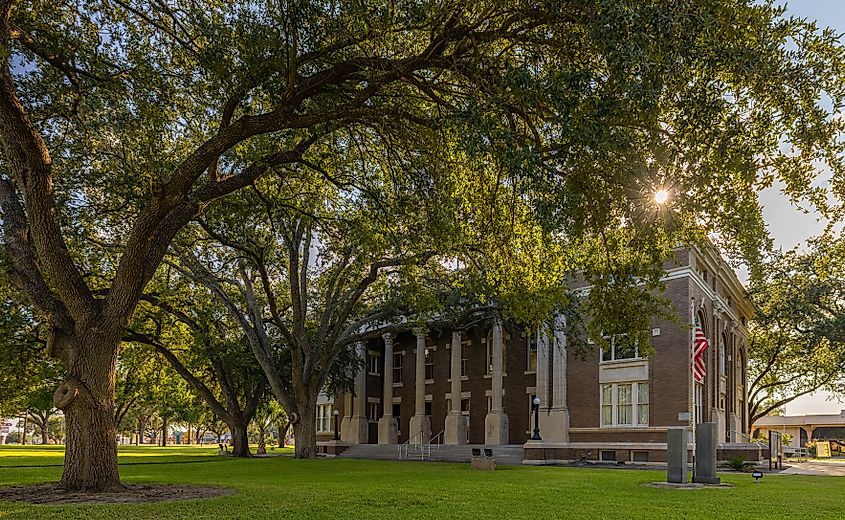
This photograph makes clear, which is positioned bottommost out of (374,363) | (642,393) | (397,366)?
(642,393)

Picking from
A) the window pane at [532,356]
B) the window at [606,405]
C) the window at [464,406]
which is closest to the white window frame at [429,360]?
the window at [464,406]

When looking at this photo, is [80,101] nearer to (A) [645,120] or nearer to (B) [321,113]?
(B) [321,113]

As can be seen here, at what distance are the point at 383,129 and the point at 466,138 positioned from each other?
11.5 ft

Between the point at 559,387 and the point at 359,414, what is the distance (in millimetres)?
15531

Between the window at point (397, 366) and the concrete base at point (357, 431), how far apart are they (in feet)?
10.2

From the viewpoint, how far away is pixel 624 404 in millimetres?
31938

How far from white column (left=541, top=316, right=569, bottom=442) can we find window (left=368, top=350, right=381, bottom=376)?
53.2 ft

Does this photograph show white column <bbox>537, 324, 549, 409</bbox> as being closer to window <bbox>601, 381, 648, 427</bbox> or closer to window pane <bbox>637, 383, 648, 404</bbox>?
window <bbox>601, 381, 648, 427</bbox>

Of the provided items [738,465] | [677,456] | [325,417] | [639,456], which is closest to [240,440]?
[325,417]

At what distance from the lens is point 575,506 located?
11773 millimetres

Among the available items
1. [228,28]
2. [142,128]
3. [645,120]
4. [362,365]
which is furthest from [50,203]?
[362,365]

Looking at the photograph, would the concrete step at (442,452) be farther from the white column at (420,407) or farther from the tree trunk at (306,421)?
the tree trunk at (306,421)

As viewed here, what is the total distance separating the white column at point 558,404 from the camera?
33062 mm

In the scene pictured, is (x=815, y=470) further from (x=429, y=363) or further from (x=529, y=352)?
(x=429, y=363)
